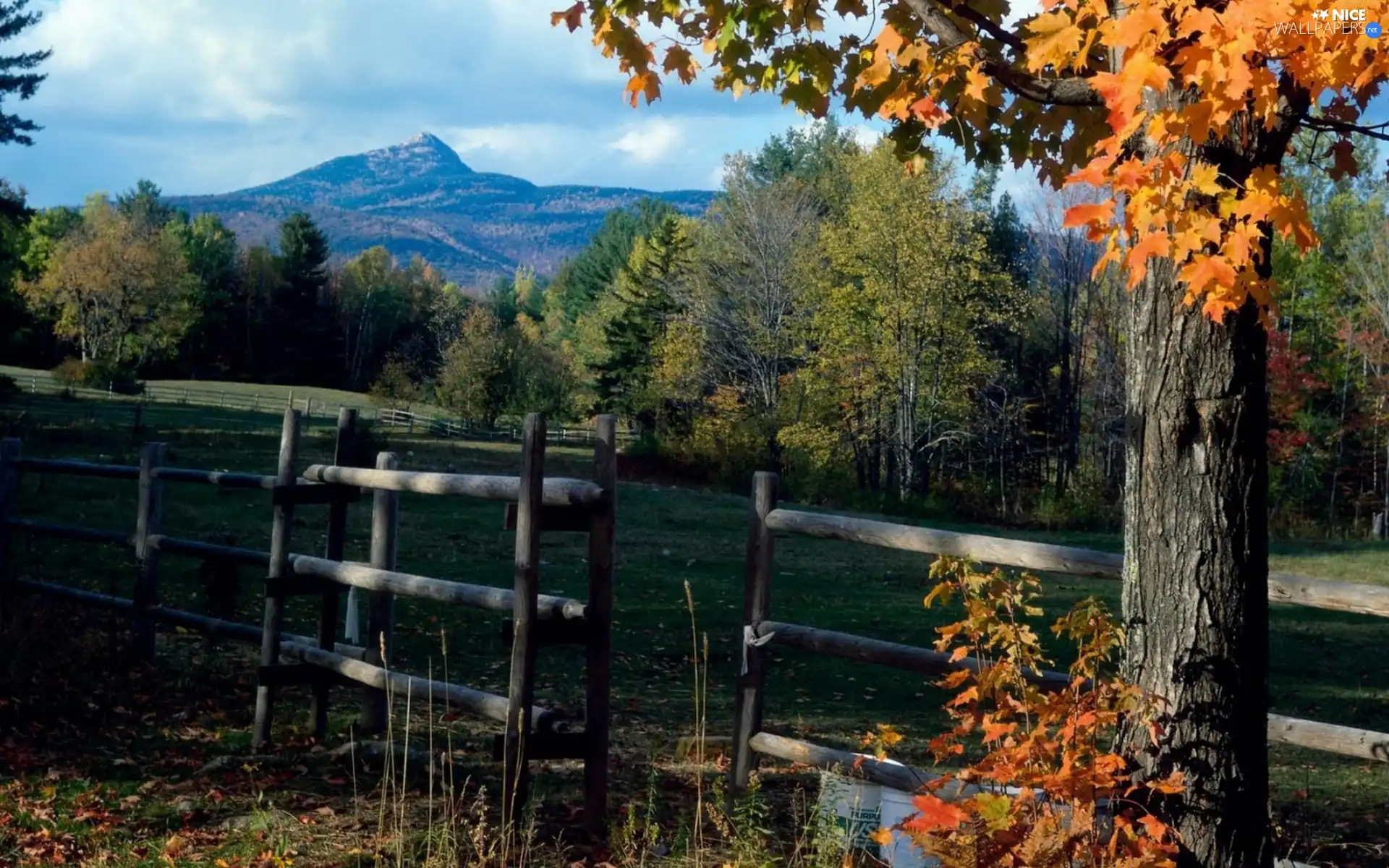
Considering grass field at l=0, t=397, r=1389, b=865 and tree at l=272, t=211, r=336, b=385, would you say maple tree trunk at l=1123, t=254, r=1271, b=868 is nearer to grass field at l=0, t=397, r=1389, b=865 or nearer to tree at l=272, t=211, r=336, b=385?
grass field at l=0, t=397, r=1389, b=865

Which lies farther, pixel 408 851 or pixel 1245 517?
pixel 408 851

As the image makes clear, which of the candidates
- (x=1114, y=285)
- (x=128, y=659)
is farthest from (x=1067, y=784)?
(x=1114, y=285)

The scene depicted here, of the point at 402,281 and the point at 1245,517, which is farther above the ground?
the point at 402,281

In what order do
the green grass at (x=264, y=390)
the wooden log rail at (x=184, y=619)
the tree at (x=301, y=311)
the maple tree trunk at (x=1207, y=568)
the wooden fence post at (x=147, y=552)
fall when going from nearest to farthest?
1. the maple tree trunk at (x=1207, y=568)
2. the wooden log rail at (x=184, y=619)
3. the wooden fence post at (x=147, y=552)
4. the green grass at (x=264, y=390)
5. the tree at (x=301, y=311)

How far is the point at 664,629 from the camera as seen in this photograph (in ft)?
42.8

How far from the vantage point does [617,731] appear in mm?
8055

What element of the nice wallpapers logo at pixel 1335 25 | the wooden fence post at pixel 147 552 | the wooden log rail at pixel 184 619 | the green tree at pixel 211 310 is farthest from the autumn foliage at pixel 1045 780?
the green tree at pixel 211 310

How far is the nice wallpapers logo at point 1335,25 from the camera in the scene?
10.1 ft

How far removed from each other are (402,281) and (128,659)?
93963 mm

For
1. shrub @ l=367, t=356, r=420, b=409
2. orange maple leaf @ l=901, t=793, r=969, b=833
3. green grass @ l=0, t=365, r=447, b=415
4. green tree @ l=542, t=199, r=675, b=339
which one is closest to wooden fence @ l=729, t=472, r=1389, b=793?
orange maple leaf @ l=901, t=793, r=969, b=833

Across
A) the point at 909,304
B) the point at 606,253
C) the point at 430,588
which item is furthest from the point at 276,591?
the point at 606,253

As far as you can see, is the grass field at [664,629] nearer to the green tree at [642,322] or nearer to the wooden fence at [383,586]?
the wooden fence at [383,586]

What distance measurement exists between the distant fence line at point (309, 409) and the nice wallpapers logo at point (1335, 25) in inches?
1615

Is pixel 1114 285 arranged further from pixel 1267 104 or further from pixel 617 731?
pixel 1267 104
